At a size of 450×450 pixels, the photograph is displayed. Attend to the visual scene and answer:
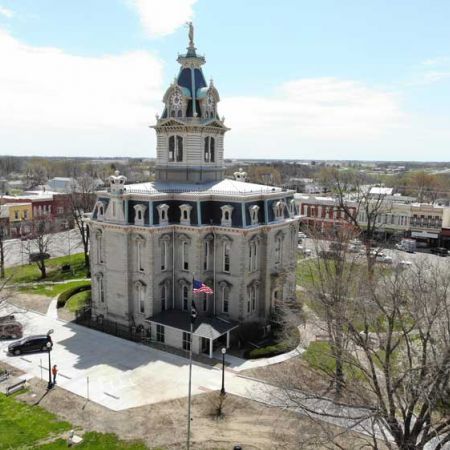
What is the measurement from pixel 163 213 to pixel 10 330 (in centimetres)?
1611

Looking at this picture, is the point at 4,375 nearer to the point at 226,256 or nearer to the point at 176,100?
the point at 226,256

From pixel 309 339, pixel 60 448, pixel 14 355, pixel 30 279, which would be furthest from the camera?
pixel 30 279

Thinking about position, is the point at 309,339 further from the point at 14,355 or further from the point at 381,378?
the point at 14,355

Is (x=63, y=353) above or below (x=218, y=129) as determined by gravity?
below

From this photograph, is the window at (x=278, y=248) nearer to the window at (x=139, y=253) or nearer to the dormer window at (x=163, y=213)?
the dormer window at (x=163, y=213)

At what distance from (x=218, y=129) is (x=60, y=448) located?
30652 millimetres

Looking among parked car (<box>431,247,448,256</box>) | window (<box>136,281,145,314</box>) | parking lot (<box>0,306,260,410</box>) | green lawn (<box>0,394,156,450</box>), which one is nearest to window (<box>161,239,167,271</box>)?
window (<box>136,281,145,314</box>)

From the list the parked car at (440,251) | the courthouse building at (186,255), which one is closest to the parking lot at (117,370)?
the courthouse building at (186,255)

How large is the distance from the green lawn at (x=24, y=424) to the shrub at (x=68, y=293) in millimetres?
17223

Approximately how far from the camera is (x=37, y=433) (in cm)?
2366

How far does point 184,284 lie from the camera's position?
37.7m

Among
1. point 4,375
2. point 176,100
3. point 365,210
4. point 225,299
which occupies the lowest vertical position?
point 4,375

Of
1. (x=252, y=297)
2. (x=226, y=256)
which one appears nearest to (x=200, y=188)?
(x=226, y=256)

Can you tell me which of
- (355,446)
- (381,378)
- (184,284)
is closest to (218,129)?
(184,284)
